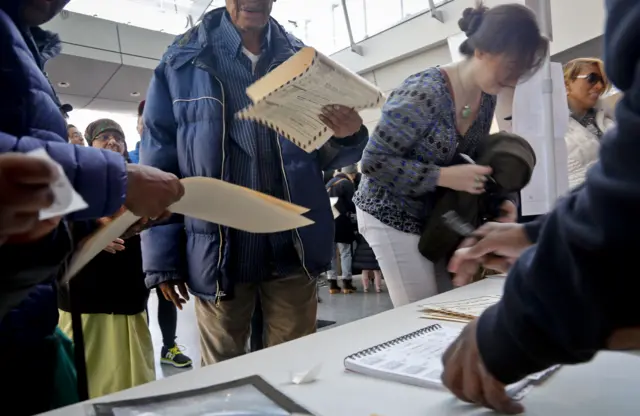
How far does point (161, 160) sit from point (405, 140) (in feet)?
2.18

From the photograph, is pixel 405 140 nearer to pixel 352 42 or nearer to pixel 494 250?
pixel 494 250

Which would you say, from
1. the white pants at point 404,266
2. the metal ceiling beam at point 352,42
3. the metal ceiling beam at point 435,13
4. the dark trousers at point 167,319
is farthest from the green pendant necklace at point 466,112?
the metal ceiling beam at point 352,42

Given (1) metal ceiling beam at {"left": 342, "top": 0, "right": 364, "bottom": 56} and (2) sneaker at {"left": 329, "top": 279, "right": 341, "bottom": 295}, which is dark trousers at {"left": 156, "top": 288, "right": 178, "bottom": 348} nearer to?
(2) sneaker at {"left": 329, "top": 279, "right": 341, "bottom": 295}

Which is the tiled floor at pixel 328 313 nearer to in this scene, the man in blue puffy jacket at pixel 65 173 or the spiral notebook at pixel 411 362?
the man in blue puffy jacket at pixel 65 173

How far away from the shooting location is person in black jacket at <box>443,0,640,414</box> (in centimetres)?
34

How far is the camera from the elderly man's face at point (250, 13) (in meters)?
1.33

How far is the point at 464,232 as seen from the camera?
129cm

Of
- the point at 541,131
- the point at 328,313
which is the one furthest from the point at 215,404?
the point at 328,313

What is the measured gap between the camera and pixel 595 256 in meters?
0.35

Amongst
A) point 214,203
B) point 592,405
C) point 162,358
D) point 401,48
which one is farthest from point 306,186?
point 401,48

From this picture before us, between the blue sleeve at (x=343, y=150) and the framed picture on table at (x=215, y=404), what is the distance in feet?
2.70

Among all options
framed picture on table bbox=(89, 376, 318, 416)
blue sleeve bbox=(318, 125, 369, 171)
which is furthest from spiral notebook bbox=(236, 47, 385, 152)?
framed picture on table bbox=(89, 376, 318, 416)

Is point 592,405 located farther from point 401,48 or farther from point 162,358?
point 401,48

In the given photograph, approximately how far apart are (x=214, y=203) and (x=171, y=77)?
81 cm
